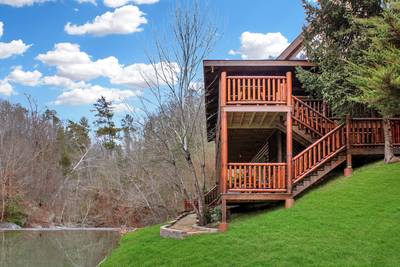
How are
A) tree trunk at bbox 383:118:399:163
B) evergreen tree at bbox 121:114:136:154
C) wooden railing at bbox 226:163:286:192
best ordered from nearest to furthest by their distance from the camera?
wooden railing at bbox 226:163:286:192
tree trunk at bbox 383:118:399:163
evergreen tree at bbox 121:114:136:154

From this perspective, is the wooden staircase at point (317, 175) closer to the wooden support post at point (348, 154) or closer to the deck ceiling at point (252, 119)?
A: the wooden support post at point (348, 154)

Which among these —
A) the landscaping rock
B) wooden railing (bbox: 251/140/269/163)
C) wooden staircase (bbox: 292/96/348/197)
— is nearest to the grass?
wooden staircase (bbox: 292/96/348/197)

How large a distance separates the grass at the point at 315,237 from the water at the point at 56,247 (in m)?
2.46

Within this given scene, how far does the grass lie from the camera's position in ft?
27.4

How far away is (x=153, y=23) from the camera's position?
48.1 ft

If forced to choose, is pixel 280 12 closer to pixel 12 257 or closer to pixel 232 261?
pixel 232 261

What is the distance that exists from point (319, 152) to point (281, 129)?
5.70ft

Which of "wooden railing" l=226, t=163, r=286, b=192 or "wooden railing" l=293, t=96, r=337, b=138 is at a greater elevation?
"wooden railing" l=293, t=96, r=337, b=138

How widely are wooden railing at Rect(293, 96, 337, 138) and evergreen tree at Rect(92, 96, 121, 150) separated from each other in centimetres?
3102

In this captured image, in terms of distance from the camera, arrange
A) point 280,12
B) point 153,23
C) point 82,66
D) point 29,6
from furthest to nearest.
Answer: point 82,66
point 29,6
point 280,12
point 153,23

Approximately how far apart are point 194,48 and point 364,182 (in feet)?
21.2

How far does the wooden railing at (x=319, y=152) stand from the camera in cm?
1227

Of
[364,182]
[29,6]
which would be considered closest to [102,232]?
[364,182]

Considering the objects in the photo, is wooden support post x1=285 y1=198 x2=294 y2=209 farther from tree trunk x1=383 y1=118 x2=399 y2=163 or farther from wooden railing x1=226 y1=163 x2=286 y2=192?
tree trunk x1=383 y1=118 x2=399 y2=163
